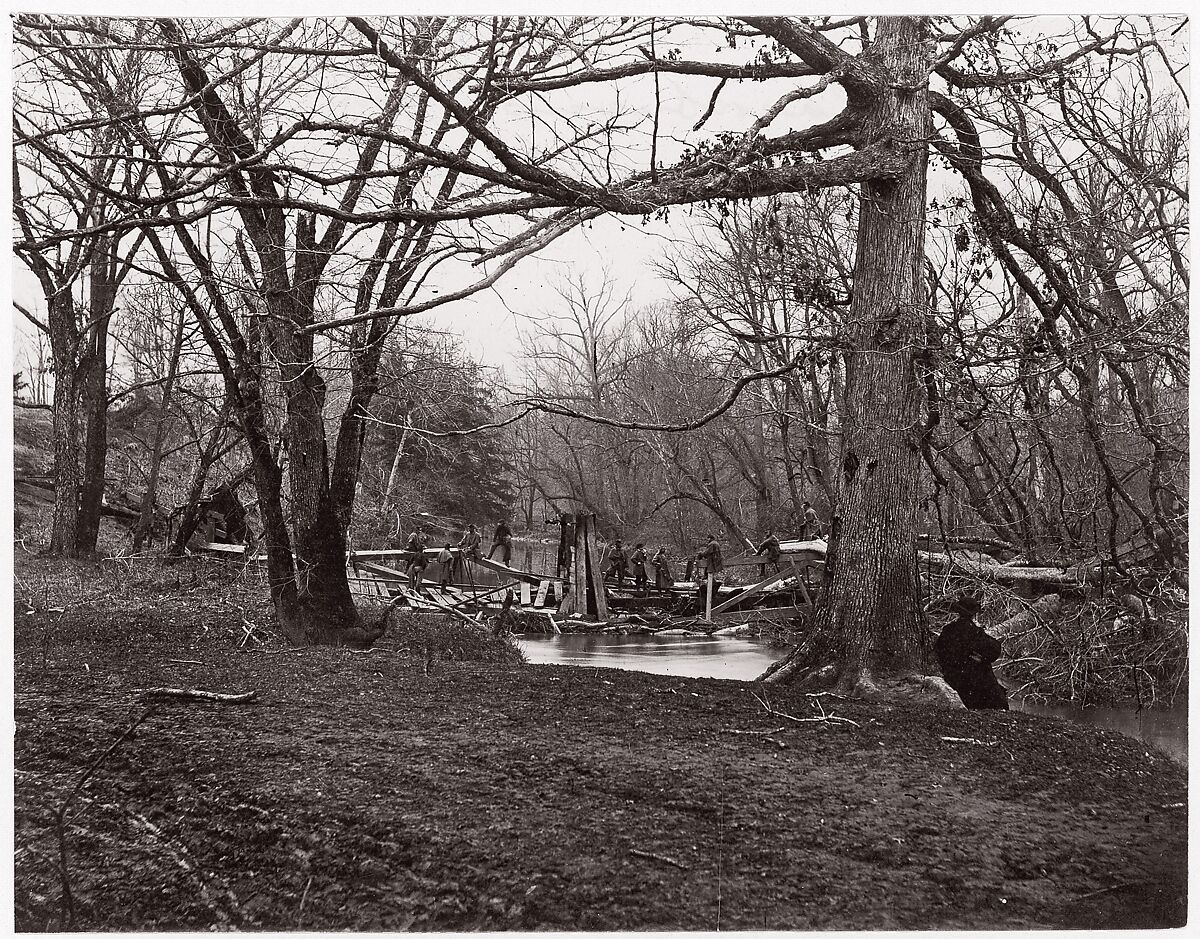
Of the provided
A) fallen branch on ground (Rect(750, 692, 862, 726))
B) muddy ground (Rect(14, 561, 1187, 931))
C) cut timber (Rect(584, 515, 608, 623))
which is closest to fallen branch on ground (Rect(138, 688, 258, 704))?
muddy ground (Rect(14, 561, 1187, 931))

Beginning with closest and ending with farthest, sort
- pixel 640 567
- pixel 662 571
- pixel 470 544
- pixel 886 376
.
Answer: pixel 886 376 < pixel 470 544 < pixel 640 567 < pixel 662 571

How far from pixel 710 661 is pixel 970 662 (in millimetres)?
2849

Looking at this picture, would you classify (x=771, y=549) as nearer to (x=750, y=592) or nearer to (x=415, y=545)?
(x=750, y=592)

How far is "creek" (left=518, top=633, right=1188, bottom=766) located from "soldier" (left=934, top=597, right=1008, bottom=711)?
65 cm

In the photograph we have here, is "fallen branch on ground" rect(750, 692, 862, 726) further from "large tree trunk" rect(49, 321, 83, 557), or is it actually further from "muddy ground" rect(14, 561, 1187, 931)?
"large tree trunk" rect(49, 321, 83, 557)

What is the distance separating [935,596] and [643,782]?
135 inches

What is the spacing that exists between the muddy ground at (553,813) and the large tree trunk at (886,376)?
0.89 metres

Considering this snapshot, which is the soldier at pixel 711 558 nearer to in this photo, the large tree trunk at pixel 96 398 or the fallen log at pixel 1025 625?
the fallen log at pixel 1025 625

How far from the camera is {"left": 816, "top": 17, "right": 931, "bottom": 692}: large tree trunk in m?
5.08

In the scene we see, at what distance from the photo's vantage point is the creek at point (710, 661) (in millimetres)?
4719

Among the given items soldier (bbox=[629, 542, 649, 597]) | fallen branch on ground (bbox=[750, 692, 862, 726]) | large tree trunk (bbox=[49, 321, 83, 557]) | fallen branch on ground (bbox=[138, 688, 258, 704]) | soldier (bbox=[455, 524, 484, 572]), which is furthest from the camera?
soldier (bbox=[629, 542, 649, 597])

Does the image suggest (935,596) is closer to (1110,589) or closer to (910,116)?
(1110,589)

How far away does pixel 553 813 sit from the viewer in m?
3.33

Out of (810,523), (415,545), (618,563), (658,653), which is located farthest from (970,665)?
(658,653)
